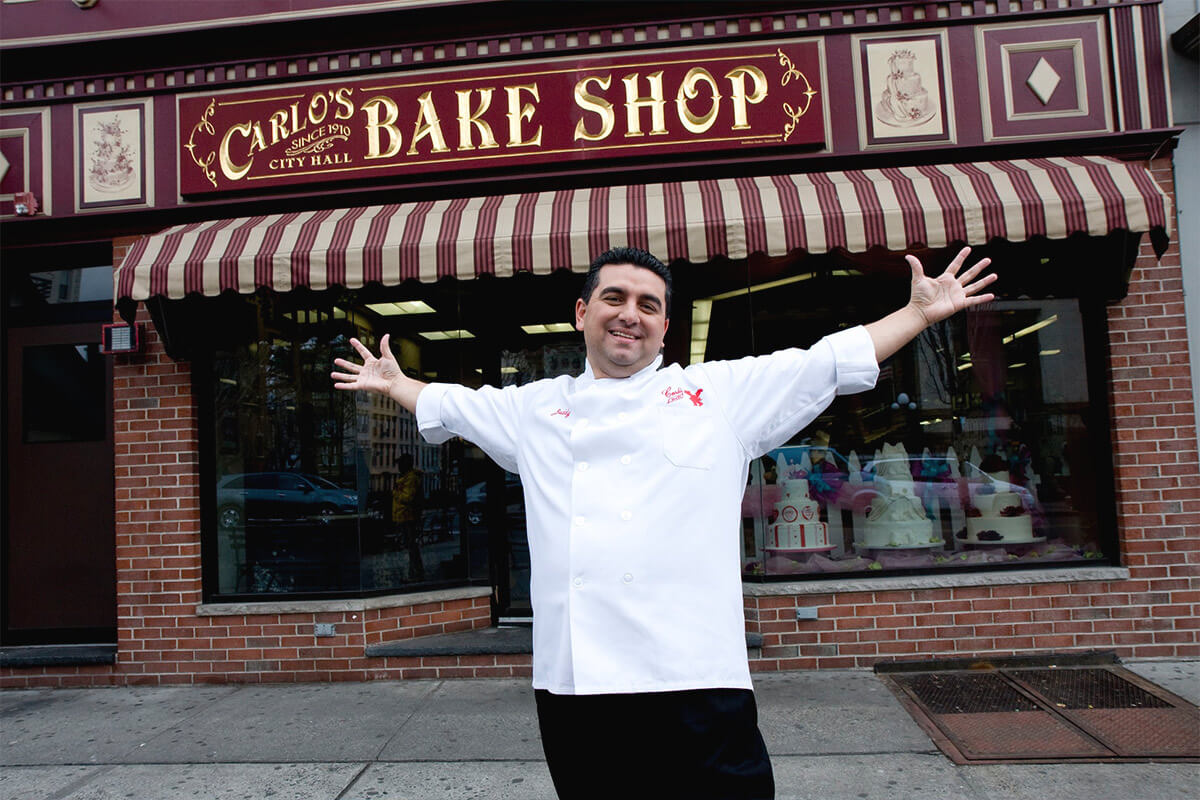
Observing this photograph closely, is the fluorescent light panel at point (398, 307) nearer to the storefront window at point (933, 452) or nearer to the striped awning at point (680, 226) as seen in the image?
the striped awning at point (680, 226)

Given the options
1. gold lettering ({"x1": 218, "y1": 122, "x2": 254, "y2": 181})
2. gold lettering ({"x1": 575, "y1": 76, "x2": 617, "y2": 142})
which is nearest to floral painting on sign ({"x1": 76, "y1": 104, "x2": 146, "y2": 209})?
gold lettering ({"x1": 218, "y1": 122, "x2": 254, "y2": 181})

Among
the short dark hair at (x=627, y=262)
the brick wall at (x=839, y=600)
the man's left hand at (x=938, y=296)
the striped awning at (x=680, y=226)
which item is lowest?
the brick wall at (x=839, y=600)

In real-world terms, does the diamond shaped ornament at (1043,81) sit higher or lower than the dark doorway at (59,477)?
higher

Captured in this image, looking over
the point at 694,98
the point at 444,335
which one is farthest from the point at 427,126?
the point at 694,98

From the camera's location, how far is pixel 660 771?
1934 mm

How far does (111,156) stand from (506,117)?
9.69 feet

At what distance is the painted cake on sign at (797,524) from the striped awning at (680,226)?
1972mm

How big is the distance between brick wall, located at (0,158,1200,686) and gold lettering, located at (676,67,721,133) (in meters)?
2.98

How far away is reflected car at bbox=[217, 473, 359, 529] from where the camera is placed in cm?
603

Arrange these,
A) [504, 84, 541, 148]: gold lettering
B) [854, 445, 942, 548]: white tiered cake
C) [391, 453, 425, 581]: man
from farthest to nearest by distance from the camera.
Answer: [391, 453, 425, 581]: man < [854, 445, 942, 548]: white tiered cake < [504, 84, 541, 148]: gold lettering

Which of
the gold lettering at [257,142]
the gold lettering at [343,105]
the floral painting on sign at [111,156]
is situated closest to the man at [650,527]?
the gold lettering at [343,105]

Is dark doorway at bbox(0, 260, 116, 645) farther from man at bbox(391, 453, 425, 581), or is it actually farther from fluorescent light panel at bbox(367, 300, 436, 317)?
man at bbox(391, 453, 425, 581)

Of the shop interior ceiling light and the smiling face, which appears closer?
the smiling face

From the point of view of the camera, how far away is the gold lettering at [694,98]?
559 cm
